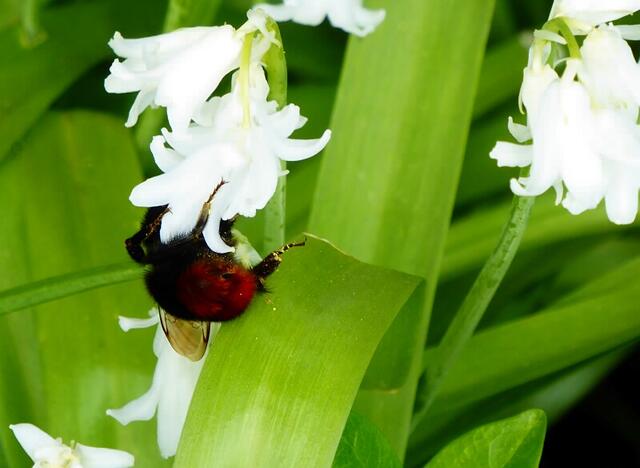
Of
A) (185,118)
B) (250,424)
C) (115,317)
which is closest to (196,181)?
(185,118)

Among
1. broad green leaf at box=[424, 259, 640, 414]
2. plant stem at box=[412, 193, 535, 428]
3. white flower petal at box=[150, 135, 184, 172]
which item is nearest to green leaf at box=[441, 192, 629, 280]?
broad green leaf at box=[424, 259, 640, 414]

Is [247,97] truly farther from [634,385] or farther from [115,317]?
[634,385]

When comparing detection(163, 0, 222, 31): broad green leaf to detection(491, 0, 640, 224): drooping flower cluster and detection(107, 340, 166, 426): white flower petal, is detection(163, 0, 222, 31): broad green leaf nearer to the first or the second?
detection(107, 340, 166, 426): white flower petal

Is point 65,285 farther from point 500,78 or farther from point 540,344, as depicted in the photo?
point 500,78

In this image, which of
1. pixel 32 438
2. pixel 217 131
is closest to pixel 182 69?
pixel 217 131

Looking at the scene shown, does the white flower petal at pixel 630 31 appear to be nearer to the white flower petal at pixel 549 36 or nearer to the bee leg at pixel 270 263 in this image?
the white flower petal at pixel 549 36
